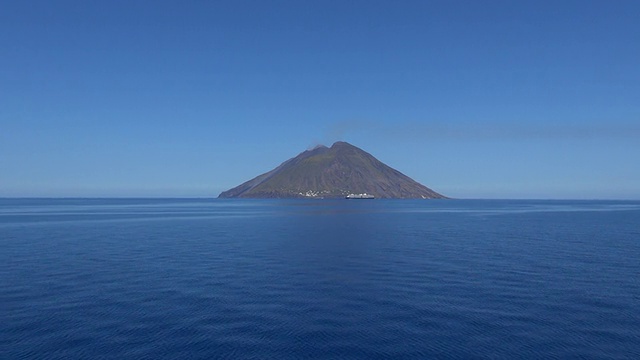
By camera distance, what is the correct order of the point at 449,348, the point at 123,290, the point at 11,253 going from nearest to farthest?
the point at 449,348
the point at 123,290
the point at 11,253

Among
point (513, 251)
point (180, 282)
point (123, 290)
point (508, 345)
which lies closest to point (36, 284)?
point (123, 290)

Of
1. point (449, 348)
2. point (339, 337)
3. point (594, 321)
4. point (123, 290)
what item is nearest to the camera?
point (449, 348)

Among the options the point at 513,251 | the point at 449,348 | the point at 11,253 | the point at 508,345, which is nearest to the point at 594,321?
the point at 508,345

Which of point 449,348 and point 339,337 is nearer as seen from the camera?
point 449,348

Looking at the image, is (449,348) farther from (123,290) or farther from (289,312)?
(123,290)

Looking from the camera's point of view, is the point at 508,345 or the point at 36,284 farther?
the point at 36,284

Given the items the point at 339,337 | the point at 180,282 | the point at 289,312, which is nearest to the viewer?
the point at 339,337

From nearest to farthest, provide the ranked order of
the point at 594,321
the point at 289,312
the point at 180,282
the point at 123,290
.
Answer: the point at 594,321
the point at 289,312
the point at 123,290
the point at 180,282

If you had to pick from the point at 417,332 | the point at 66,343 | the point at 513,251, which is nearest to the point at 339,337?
the point at 417,332

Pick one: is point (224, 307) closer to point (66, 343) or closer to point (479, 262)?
point (66, 343)
